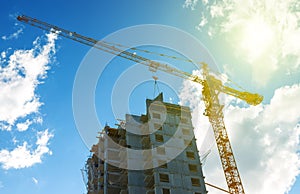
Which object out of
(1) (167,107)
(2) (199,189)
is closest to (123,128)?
(1) (167,107)

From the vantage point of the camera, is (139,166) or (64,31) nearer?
(139,166)

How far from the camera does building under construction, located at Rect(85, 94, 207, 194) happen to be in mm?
58781

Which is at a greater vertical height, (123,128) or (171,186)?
(123,128)

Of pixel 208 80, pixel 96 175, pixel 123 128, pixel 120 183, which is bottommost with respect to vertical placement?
pixel 120 183

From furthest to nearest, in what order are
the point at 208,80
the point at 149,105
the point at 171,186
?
the point at 208,80 → the point at 149,105 → the point at 171,186

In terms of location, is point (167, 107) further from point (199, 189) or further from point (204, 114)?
point (199, 189)

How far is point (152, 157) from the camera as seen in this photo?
60.2 m

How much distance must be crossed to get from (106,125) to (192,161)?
19858mm

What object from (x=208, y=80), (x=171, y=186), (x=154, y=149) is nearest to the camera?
(x=171, y=186)

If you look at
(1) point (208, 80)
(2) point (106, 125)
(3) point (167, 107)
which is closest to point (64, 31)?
(2) point (106, 125)

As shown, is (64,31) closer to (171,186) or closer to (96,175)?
(96,175)

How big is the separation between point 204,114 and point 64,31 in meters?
34.9

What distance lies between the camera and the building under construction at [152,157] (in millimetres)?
58781

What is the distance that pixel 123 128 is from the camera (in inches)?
2771
